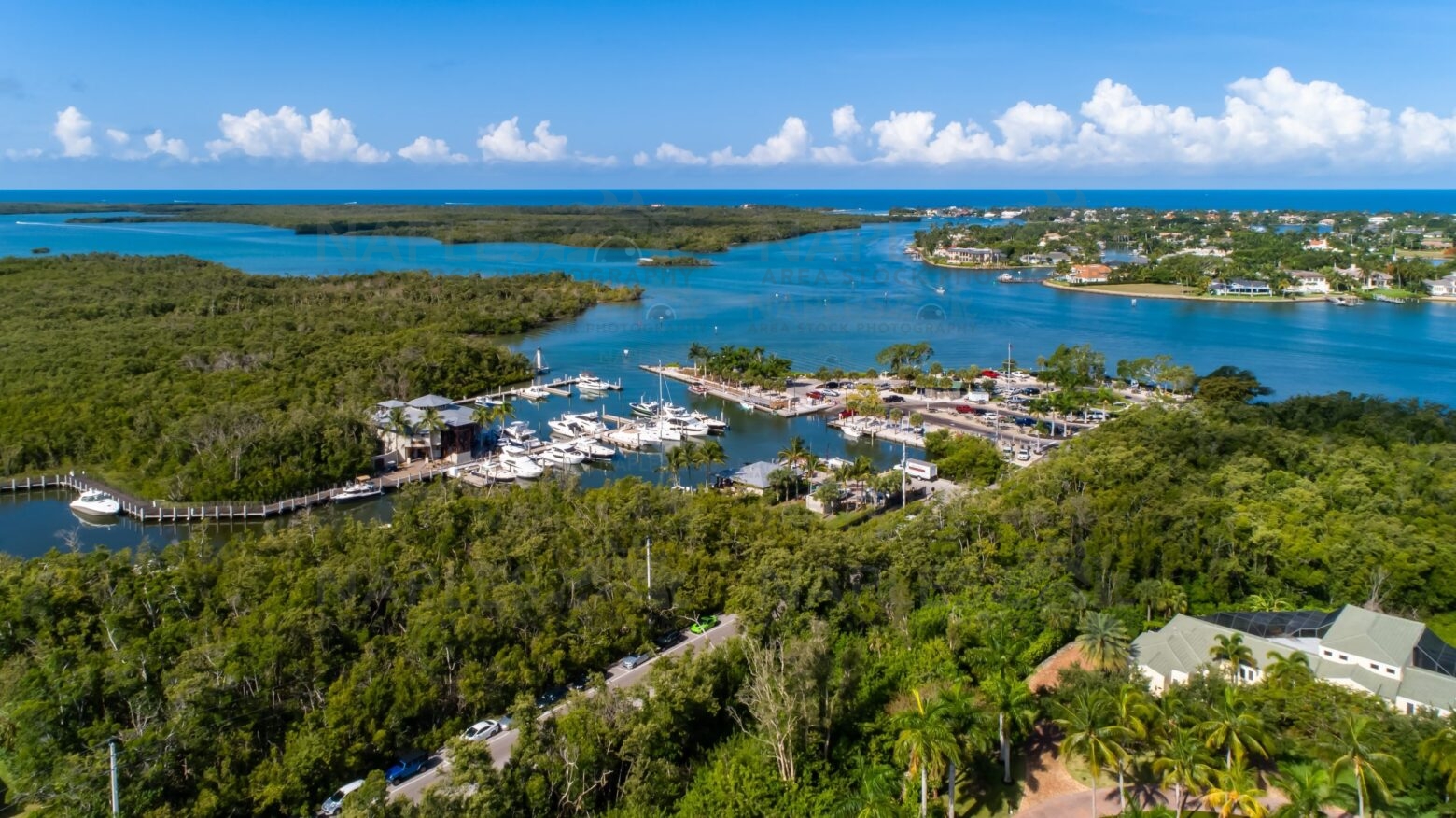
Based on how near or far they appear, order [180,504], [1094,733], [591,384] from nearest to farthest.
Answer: [1094,733], [180,504], [591,384]

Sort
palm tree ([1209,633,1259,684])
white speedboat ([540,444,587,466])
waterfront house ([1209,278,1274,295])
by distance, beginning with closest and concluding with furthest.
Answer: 1. palm tree ([1209,633,1259,684])
2. white speedboat ([540,444,587,466])
3. waterfront house ([1209,278,1274,295])

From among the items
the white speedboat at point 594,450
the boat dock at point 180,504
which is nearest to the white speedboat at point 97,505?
the boat dock at point 180,504

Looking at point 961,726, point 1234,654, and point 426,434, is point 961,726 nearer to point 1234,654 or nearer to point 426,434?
point 1234,654

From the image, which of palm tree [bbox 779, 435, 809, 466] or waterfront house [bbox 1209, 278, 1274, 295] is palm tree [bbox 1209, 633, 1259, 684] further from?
waterfront house [bbox 1209, 278, 1274, 295]

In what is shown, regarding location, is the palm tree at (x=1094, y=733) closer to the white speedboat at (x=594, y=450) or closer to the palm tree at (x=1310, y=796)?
the palm tree at (x=1310, y=796)

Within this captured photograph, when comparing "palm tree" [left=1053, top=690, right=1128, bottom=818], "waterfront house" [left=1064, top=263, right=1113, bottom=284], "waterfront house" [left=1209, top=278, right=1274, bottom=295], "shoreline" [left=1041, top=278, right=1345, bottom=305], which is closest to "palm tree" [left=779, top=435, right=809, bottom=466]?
"palm tree" [left=1053, top=690, right=1128, bottom=818]

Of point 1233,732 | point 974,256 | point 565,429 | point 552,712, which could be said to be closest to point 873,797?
point 1233,732
